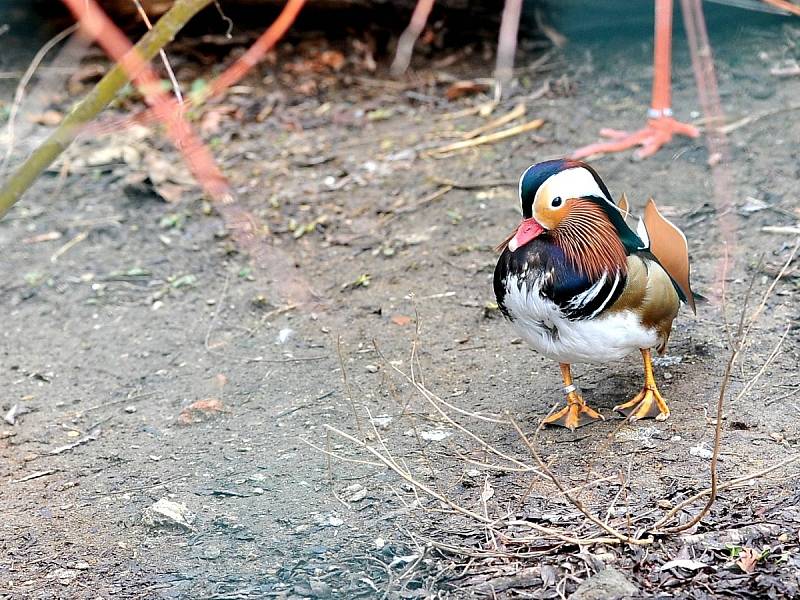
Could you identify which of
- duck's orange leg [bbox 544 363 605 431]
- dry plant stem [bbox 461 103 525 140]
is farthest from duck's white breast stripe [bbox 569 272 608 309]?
dry plant stem [bbox 461 103 525 140]

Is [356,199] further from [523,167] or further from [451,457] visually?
[451,457]

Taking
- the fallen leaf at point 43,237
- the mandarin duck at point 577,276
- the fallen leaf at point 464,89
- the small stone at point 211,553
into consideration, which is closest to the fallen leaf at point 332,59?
the fallen leaf at point 464,89

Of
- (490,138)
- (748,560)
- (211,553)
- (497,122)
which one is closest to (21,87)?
(211,553)

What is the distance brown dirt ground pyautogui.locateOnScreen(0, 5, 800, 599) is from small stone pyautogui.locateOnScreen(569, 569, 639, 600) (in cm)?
7

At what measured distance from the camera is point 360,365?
386 cm

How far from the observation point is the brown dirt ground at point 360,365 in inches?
105

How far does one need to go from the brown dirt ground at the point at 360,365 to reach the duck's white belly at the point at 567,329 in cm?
28

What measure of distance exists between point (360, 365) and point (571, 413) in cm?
94

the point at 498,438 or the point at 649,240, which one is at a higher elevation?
the point at 649,240

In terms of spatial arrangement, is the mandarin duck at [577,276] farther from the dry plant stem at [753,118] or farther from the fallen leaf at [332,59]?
the fallen leaf at [332,59]

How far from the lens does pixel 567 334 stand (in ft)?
9.73

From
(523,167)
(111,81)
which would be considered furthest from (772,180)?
(111,81)

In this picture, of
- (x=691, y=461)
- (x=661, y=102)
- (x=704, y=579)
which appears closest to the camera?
(x=704, y=579)

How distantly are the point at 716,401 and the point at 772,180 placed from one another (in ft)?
6.04
